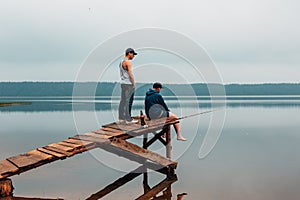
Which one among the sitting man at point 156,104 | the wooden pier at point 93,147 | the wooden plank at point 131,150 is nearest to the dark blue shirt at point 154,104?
the sitting man at point 156,104

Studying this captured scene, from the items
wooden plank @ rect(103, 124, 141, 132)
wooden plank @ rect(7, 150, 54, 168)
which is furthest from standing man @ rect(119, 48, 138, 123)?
wooden plank @ rect(7, 150, 54, 168)

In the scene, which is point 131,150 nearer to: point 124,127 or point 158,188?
point 124,127

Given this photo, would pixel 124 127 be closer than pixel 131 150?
No

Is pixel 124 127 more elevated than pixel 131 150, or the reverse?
pixel 124 127

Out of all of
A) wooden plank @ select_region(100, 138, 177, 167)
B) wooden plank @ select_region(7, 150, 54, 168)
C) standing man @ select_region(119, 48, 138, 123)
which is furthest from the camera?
wooden plank @ select_region(100, 138, 177, 167)

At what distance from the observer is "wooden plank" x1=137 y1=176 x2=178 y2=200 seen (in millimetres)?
10822

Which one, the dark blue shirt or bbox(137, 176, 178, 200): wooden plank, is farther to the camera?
the dark blue shirt

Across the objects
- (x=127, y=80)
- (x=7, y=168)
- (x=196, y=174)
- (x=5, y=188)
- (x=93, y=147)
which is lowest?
(x=196, y=174)

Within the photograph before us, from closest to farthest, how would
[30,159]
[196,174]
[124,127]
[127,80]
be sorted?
1. [30,159]
2. [127,80]
3. [124,127]
4. [196,174]

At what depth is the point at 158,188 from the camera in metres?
11.6

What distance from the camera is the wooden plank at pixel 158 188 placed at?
10822 mm

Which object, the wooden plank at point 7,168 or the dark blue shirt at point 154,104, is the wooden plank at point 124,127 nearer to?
the dark blue shirt at point 154,104

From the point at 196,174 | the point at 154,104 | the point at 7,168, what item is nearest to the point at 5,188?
the point at 7,168

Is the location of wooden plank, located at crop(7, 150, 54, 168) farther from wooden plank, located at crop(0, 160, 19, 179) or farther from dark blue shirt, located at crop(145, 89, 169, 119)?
dark blue shirt, located at crop(145, 89, 169, 119)
